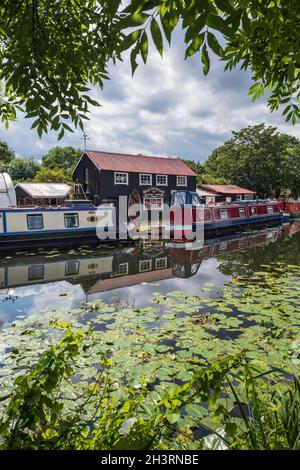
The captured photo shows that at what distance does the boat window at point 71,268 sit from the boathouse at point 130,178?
1675cm

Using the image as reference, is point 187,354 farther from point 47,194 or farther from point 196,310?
point 47,194

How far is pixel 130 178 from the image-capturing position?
2914 centimetres

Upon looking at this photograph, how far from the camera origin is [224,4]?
1673 millimetres

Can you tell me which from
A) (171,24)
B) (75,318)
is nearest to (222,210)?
(75,318)

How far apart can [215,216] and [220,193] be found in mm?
21529

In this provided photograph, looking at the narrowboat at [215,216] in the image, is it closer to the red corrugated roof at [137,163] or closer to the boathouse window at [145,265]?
the boathouse window at [145,265]

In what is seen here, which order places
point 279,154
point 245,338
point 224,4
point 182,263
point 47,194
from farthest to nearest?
point 279,154 < point 47,194 < point 182,263 < point 245,338 < point 224,4

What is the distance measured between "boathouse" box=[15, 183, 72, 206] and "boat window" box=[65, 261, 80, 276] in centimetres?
2269

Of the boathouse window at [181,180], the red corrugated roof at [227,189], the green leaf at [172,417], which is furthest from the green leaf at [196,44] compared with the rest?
the red corrugated roof at [227,189]

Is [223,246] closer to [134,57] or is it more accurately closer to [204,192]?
[134,57]

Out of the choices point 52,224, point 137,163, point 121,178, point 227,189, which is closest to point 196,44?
point 52,224

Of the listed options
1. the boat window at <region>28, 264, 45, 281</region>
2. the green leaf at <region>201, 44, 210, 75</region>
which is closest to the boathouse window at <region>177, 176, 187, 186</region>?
the boat window at <region>28, 264, 45, 281</region>

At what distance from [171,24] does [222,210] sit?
20.2m

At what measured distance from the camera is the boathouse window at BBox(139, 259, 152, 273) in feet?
36.7
